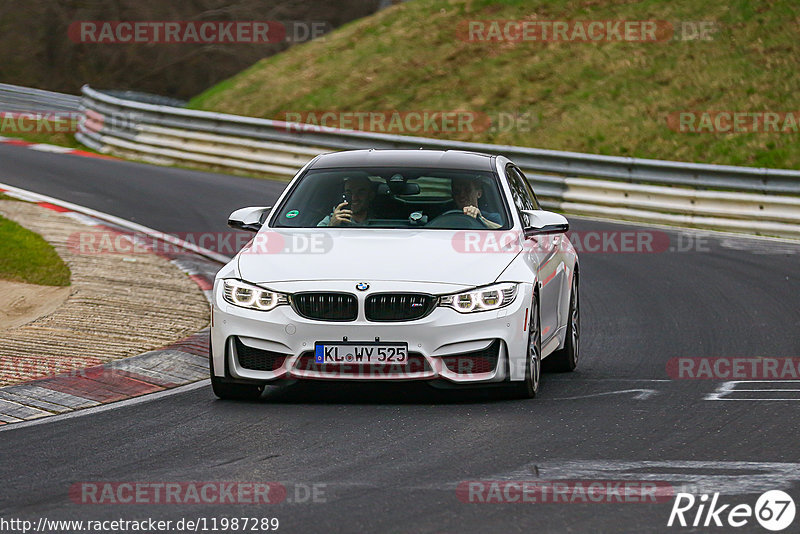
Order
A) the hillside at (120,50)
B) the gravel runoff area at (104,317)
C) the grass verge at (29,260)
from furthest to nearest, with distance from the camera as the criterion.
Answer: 1. the hillside at (120,50)
2. the grass verge at (29,260)
3. the gravel runoff area at (104,317)

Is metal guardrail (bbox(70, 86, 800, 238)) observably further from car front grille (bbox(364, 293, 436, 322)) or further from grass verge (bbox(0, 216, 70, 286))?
car front grille (bbox(364, 293, 436, 322))

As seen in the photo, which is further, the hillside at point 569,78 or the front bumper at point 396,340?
the hillside at point 569,78

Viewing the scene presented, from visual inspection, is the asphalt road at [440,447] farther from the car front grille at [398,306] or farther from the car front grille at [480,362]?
the car front grille at [398,306]

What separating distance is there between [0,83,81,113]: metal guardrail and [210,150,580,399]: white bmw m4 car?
25.0 meters

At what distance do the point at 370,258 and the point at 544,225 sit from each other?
1397mm

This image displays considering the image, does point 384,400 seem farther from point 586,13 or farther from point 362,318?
point 586,13

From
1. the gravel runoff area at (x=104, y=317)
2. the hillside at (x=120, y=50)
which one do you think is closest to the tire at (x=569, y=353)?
the gravel runoff area at (x=104, y=317)

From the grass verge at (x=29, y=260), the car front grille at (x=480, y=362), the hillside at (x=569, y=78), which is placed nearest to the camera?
the car front grille at (x=480, y=362)

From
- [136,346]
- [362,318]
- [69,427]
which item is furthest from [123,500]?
[136,346]

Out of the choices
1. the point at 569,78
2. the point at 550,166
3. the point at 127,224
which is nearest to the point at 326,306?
the point at 127,224

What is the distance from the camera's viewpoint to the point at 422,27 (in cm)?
3553

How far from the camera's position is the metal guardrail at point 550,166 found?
798 inches

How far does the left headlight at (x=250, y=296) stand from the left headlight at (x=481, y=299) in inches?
39.6

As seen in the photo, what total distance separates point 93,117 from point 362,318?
2151cm
